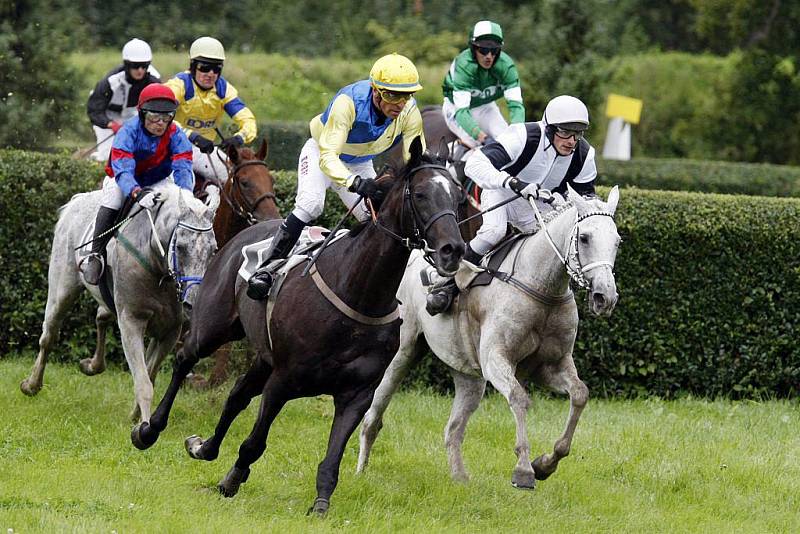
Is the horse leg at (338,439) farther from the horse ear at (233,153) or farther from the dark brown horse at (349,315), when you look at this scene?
the horse ear at (233,153)

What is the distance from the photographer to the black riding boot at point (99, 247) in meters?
9.64

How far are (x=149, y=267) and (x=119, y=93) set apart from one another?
14.1ft

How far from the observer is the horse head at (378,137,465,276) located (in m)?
6.50

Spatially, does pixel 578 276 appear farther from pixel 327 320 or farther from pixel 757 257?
pixel 757 257

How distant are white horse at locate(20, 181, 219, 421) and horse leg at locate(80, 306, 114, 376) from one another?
30cm

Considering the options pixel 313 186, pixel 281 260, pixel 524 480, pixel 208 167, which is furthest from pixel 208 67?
pixel 524 480

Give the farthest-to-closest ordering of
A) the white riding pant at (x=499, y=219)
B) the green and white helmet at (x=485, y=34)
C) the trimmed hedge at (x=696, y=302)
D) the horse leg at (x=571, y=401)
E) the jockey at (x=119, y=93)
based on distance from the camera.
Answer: the jockey at (x=119, y=93), the green and white helmet at (x=485, y=34), the trimmed hedge at (x=696, y=302), the white riding pant at (x=499, y=219), the horse leg at (x=571, y=401)

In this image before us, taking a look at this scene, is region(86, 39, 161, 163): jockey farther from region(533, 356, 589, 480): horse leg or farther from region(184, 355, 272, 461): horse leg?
region(533, 356, 589, 480): horse leg

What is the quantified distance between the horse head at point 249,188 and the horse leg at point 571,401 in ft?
10.3

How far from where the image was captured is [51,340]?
10.7 m

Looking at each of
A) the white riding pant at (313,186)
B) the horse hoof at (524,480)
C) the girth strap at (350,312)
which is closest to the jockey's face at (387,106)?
the white riding pant at (313,186)

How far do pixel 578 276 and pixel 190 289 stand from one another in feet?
9.26

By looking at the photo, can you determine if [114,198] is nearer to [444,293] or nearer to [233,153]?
[233,153]

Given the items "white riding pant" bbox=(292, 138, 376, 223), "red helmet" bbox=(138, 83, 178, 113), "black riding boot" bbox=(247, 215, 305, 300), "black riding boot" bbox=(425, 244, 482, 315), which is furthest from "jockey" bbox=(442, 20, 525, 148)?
"black riding boot" bbox=(247, 215, 305, 300)
